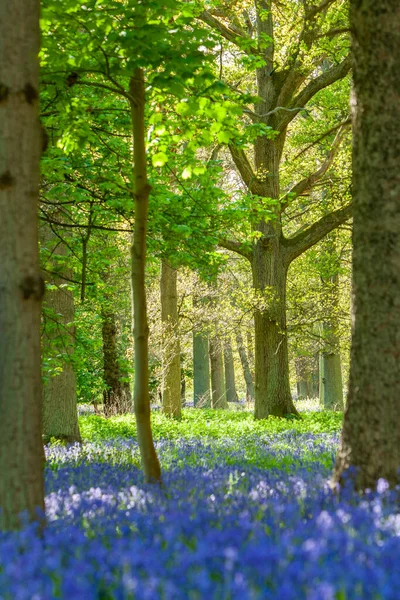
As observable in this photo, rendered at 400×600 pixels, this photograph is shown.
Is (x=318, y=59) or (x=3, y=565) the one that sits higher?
(x=318, y=59)

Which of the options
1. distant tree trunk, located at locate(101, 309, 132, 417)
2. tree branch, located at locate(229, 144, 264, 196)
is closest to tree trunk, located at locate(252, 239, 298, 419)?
tree branch, located at locate(229, 144, 264, 196)

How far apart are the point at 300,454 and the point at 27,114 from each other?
216 inches

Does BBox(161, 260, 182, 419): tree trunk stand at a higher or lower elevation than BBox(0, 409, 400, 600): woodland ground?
higher

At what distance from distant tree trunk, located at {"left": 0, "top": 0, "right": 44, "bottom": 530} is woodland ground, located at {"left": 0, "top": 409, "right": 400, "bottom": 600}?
14.5 inches

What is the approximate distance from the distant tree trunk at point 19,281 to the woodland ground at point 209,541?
37cm

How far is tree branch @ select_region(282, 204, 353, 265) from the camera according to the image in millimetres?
16250

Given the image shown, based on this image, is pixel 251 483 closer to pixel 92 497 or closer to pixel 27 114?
pixel 92 497

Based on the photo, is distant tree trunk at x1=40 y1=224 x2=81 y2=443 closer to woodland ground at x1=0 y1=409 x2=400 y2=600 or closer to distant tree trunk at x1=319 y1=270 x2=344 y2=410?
woodland ground at x1=0 y1=409 x2=400 y2=600

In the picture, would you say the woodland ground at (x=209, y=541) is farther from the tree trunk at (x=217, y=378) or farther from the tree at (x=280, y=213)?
the tree trunk at (x=217, y=378)

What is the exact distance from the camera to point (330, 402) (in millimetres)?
24250

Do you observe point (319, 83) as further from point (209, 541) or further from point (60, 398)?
point (209, 541)

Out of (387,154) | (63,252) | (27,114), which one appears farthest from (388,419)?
(63,252)

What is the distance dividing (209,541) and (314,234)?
1443 centimetres

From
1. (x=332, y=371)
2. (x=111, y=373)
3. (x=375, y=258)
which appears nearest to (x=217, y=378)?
(x=111, y=373)
